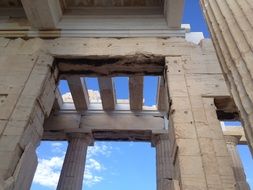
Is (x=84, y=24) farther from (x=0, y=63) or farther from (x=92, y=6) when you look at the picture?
(x=0, y=63)

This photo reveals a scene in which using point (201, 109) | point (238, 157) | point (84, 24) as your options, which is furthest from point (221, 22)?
point (238, 157)

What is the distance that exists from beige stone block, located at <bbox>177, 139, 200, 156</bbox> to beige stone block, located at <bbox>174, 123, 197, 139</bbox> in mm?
114

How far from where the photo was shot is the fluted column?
9.50 metres

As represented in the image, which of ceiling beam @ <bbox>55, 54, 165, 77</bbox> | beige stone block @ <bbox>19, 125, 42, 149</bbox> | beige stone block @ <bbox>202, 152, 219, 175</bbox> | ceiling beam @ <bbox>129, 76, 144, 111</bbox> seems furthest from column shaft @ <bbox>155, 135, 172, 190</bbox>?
beige stone block @ <bbox>19, 125, 42, 149</bbox>

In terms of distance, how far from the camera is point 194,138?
5.16 meters

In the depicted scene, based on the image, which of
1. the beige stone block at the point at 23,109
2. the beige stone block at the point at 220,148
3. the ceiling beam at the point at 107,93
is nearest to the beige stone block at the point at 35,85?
the beige stone block at the point at 23,109

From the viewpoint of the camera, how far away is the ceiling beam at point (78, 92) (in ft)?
34.2

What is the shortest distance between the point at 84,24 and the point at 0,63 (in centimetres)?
233

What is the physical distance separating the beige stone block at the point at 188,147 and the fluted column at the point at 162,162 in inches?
166

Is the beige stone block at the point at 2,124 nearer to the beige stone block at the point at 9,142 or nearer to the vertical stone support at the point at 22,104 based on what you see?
the vertical stone support at the point at 22,104


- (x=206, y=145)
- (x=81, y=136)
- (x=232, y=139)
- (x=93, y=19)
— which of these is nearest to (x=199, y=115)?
(x=206, y=145)

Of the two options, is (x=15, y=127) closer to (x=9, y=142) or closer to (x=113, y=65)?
(x=9, y=142)

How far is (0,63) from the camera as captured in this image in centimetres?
666

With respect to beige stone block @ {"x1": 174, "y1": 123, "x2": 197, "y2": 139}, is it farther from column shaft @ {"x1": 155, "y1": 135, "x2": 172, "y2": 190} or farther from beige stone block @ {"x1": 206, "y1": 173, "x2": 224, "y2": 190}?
column shaft @ {"x1": 155, "y1": 135, "x2": 172, "y2": 190}
